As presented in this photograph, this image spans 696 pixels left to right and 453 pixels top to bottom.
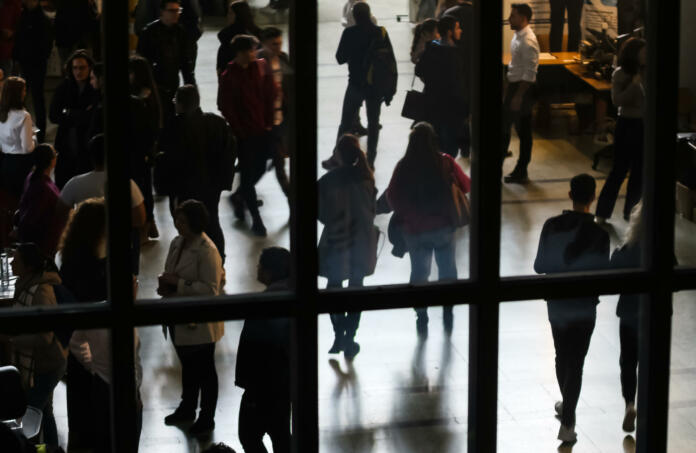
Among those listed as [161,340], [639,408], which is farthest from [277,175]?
[639,408]

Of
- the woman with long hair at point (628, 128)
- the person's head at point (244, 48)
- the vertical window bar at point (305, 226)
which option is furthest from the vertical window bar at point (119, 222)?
the woman with long hair at point (628, 128)

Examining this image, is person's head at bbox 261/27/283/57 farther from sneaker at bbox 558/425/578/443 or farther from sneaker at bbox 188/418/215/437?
sneaker at bbox 558/425/578/443

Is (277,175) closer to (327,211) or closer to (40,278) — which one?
(327,211)

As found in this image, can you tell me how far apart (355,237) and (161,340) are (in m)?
0.71

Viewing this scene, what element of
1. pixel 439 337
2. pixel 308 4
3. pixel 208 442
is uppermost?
pixel 308 4

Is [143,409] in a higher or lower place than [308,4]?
lower

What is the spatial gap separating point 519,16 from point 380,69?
0.48 meters

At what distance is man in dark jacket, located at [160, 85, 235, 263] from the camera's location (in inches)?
136

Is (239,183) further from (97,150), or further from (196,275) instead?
(97,150)

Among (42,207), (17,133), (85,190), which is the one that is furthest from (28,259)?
(17,133)

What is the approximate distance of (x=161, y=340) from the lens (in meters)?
3.41

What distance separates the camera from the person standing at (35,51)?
330 cm

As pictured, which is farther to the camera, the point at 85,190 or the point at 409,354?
the point at 409,354

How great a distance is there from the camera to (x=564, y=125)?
3.70 metres
